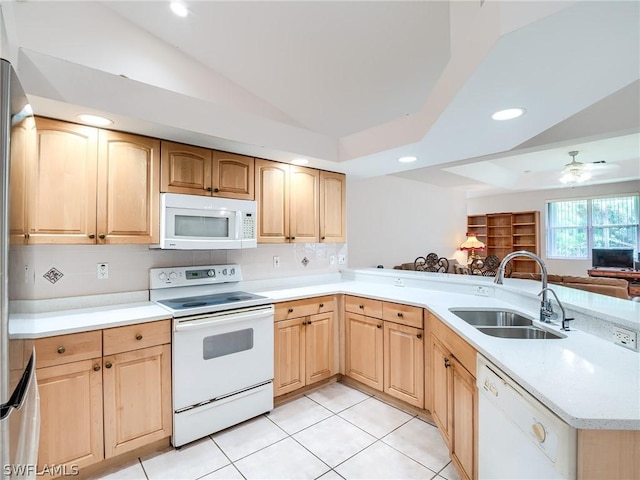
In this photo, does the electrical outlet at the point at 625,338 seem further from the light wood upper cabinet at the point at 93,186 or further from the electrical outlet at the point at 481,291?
the light wood upper cabinet at the point at 93,186

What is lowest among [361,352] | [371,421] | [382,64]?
[371,421]

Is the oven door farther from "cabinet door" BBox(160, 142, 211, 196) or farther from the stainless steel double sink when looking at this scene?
the stainless steel double sink

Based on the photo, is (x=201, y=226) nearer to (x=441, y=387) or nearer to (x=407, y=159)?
(x=407, y=159)

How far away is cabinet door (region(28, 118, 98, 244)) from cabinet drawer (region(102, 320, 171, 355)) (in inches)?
24.6

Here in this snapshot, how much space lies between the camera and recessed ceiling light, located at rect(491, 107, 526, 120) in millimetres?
1764

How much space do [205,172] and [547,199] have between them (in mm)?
8404

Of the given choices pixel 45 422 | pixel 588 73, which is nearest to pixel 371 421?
pixel 45 422

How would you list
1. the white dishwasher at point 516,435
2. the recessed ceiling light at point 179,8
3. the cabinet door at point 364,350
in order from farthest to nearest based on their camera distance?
the cabinet door at point 364,350 < the recessed ceiling light at point 179,8 < the white dishwasher at point 516,435

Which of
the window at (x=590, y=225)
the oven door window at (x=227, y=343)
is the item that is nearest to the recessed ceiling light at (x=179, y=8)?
the oven door window at (x=227, y=343)

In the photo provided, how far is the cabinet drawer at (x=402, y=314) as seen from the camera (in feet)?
7.81

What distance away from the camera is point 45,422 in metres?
1.63

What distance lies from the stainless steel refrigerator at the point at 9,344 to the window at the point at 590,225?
9394 millimetres

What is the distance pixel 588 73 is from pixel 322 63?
79.3 inches

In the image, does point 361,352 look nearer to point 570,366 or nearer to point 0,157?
point 570,366
